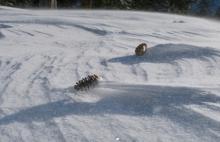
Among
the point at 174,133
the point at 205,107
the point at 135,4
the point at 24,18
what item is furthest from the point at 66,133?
the point at 135,4

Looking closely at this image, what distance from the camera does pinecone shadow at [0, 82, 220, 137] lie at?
2873 millimetres

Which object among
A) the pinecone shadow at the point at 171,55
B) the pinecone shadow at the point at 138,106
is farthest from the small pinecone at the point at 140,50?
the pinecone shadow at the point at 138,106

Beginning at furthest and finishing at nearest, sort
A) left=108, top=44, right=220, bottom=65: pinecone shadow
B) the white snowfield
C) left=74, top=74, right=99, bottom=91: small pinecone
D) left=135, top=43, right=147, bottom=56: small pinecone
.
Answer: left=135, top=43, right=147, bottom=56: small pinecone < left=108, top=44, right=220, bottom=65: pinecone shadow < left=74, top=74, right=99, bottom=91: small pinecone < the white snowfield

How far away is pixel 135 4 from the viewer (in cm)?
2331

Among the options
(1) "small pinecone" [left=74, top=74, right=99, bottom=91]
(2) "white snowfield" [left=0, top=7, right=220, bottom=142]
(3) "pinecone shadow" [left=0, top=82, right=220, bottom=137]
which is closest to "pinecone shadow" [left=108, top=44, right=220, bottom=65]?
A: (2) "white snowfield" [left=0, top=7, right=220, bottom=142]

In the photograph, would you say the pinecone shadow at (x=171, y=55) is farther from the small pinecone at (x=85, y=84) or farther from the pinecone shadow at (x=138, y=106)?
the pinecone shadow at (x=138, y=106)

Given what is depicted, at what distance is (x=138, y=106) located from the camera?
119 inches

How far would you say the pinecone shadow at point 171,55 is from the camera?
15.2 ft

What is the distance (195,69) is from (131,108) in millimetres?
1309

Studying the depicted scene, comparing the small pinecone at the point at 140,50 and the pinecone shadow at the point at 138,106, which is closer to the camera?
the pinecone shadow at the point at 138,106

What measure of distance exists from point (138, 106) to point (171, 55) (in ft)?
6.27

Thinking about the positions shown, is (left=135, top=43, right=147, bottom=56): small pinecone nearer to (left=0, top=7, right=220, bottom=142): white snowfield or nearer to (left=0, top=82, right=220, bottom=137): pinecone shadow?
(left=0, top=7, right=220, bottom=142): white snowfield

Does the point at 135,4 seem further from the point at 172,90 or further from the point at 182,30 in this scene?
the point at 172,90

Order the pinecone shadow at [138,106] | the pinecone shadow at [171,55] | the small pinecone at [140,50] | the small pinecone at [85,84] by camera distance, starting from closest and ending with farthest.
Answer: the pinecone shadow at [138,106] < the small pinecone at [85,84] < the pinecone shadow at [171,55] < the small pinecone at [140,50]
